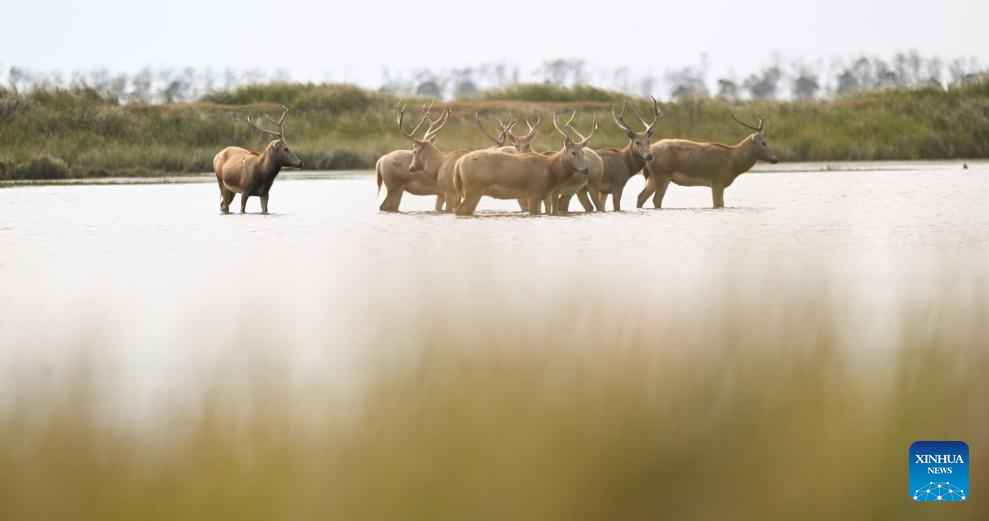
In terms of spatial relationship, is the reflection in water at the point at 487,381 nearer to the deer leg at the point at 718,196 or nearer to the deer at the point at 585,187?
the deer at the point at 585,187

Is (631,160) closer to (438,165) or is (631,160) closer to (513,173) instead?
(438,165)

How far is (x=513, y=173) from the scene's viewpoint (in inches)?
505

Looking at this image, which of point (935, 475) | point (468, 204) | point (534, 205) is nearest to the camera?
A: point (935, 475)

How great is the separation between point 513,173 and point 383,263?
356cm

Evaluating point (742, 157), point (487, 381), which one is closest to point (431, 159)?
point (742, 157)

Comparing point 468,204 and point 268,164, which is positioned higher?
point 268,164

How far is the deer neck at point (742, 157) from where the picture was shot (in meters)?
14.9

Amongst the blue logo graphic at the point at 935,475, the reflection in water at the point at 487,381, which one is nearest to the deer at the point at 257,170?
the reflection in water at the point at 487,381

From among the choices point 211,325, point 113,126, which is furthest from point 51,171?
point 211,325

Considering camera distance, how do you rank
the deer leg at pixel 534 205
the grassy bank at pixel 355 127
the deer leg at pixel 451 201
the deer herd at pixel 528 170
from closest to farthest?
the deer herd at pixel 528 170 < the deer leg at pixel 534 205 < the deer leg at pixel 451 201 < the grassy bank at pixel 355 127

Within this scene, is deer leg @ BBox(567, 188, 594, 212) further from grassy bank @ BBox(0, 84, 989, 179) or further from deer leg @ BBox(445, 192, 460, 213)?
grassy bank @ BBox(0, 84, 989, 179)

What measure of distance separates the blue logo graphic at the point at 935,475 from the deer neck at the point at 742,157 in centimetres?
1054

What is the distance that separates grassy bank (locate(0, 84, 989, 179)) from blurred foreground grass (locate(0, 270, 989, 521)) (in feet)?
59.5

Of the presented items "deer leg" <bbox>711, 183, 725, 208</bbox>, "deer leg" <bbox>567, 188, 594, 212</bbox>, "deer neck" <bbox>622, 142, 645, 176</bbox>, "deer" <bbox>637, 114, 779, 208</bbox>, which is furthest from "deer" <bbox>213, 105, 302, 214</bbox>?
"deer leg" <bbox>711, 183, 725, 208</bbox>
